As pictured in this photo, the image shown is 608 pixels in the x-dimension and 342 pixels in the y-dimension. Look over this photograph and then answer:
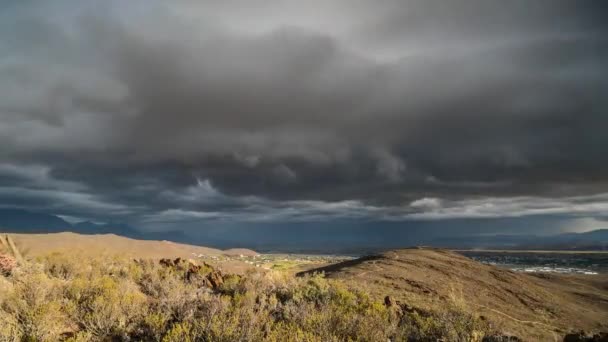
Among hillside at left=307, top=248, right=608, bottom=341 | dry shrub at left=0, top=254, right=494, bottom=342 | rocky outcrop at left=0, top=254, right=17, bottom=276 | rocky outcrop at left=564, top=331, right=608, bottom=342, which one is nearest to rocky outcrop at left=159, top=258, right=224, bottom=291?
dry shrub at left=0, top=254, right=494, bottom=342

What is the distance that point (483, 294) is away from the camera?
3775 cm

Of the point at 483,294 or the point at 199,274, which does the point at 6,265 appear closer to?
the point at 199,274

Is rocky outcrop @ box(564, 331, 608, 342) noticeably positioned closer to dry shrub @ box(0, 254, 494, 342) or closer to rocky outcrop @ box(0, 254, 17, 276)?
dry shrub @ box(0, 254, 494, 342)

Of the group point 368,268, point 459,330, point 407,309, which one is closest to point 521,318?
point 407,309

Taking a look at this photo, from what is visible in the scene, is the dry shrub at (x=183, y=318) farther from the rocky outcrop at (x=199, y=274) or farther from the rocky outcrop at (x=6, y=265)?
the rocky outcrop at (x=199, y=274)

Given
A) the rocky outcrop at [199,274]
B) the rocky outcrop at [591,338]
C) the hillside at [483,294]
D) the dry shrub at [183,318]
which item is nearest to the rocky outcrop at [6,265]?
the dry shrub at [183,318]

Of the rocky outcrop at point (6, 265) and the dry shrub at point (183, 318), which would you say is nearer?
the dry shrub at point (183, 318)

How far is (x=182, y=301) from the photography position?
16.2 meters

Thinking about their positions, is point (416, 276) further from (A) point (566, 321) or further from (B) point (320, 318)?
(B) point (320, 318)

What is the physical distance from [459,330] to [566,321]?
27.3 m

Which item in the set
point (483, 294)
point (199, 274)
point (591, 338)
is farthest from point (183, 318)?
point (483, 294)

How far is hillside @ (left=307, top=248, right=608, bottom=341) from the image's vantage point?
2982 cm

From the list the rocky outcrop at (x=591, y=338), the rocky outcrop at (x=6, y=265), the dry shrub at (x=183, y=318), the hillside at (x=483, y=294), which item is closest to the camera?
the dry shrub at (x=183, y=318)

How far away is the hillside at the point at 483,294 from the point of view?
1174 inches
